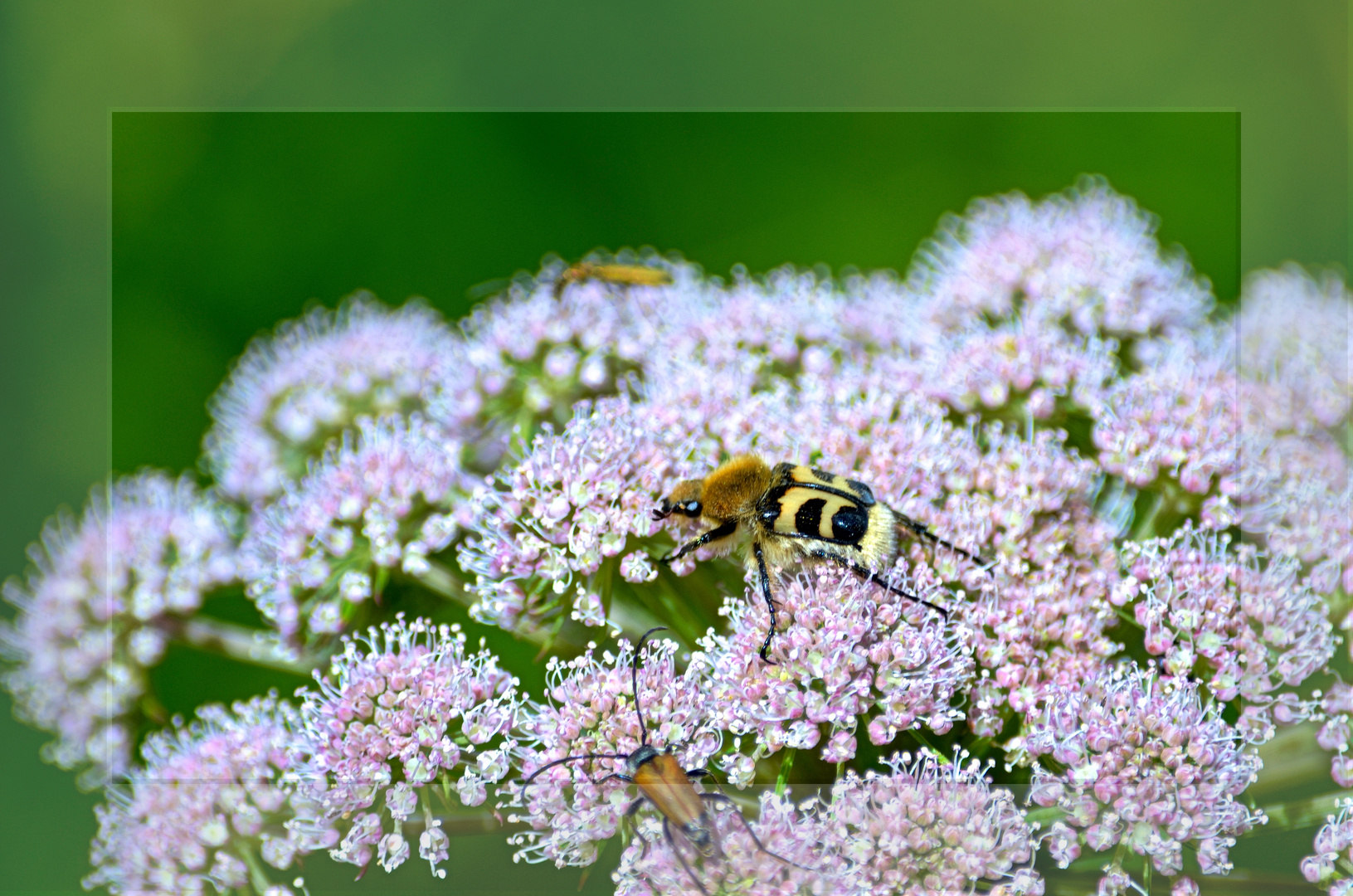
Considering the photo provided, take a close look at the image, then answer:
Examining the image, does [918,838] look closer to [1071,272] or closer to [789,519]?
[789,519]

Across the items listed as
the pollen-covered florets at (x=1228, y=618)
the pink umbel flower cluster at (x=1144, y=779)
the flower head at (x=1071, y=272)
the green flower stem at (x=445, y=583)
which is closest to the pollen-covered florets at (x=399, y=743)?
the green flower stem at (x=445, y=583)

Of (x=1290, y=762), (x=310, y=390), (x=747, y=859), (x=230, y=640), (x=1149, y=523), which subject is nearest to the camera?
(x=747, y=859)

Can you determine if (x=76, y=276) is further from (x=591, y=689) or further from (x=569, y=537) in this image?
(x=591, y=689)

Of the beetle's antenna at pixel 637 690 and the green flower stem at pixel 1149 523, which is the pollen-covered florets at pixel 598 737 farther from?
the green flower stem at pixel 1149 523

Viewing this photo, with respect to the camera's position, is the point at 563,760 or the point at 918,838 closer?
the point at 918,838

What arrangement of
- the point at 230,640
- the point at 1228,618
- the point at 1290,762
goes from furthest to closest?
the point at 230,640 → the point at 1290,762 → the point at 1228,618

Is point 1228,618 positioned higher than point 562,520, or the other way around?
point 562,520

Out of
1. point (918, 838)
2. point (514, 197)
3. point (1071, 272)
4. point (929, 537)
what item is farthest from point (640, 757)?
point (514, 197)
